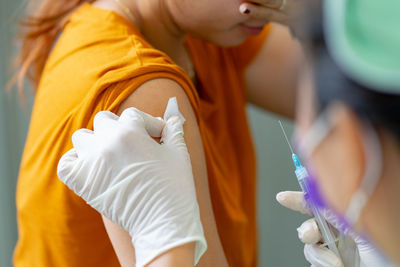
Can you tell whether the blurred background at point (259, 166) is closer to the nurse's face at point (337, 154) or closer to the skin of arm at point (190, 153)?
the skin of arm at point (190, 153)

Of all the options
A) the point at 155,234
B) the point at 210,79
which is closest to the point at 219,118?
the point at 210,79

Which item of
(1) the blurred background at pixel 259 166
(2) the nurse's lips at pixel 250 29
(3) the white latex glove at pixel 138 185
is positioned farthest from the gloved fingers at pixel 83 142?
(1) the blurred background at pixel 259 166

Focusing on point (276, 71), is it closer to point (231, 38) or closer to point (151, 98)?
point (231, 38)

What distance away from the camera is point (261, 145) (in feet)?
6.13

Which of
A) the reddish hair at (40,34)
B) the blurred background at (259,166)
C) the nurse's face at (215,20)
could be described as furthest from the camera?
the blurred background at (259,166)

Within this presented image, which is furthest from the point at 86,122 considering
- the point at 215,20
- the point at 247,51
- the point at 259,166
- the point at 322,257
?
the point at 259,166

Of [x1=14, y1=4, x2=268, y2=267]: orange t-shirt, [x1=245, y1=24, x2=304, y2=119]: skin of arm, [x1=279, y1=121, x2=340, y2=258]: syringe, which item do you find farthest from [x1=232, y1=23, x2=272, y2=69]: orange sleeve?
[x1=279, y1=121, x2=340, y2=258]: syringe

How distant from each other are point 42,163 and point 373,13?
726 mm

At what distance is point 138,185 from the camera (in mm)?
747

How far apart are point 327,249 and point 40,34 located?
34.4 inches

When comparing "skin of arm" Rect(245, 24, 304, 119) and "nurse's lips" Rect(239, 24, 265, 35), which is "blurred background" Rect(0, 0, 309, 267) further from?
"nurse's lips" Rect(239, 24, 265, 35)

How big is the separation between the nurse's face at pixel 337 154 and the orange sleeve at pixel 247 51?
0.78 meters

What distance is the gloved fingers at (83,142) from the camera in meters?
0.77

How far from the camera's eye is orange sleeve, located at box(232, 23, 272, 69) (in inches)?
53.7
